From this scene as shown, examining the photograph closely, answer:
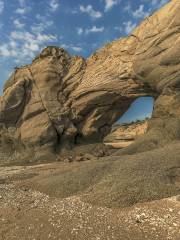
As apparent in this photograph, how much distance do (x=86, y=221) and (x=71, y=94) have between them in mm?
15044

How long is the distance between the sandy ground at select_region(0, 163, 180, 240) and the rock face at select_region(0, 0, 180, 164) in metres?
9.61

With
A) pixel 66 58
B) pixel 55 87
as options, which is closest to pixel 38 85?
pixel 55 87

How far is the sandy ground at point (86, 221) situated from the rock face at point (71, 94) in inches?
379

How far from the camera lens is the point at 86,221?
22.2 feet

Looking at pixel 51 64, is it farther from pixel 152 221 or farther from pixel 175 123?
pixel 152 221

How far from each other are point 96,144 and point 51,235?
14.9 m

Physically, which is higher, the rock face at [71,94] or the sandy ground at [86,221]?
the rock face at [71,94]

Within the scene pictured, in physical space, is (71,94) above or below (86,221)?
above

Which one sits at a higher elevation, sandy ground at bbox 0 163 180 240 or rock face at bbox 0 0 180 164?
rock face at bbox 0 0 180 164

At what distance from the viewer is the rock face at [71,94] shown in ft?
57.5

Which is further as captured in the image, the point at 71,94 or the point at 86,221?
the point at 71,94

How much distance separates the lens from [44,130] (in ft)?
66.8

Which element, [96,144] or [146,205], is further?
[96,144]

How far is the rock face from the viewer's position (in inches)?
690
